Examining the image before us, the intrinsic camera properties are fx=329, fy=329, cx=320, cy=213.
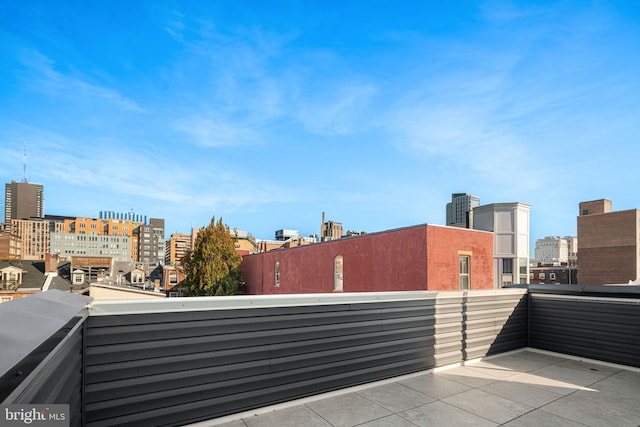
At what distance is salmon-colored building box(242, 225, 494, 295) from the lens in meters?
12.2

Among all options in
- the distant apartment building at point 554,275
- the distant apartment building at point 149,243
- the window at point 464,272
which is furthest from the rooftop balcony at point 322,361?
the distant apartment building at point 149,243

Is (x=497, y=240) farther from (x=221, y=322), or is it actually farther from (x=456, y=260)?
(x=221, y=322)

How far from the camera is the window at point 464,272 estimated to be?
13.0 metres

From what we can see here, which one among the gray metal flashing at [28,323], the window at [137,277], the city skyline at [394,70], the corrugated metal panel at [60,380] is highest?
the city skyline at [394,70]

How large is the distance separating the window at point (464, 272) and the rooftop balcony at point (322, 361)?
273 inches

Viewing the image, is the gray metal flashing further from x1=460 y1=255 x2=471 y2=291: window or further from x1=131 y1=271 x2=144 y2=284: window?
x1=131 y1=271 x2=144 y2=284: window

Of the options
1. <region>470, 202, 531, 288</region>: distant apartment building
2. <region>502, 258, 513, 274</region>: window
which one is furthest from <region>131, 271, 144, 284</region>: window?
<region>502, 258, 513, 274</region>: window

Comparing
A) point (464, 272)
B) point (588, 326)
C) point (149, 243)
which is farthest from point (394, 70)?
point (149, 243)

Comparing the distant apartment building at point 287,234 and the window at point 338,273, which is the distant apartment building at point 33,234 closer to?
the distant apartment building at point 287,234

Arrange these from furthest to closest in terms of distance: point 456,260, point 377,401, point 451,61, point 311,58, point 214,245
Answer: point 214,245
point 311,58
point 456,260
point 451,61
point 377,401

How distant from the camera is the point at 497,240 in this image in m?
20.9

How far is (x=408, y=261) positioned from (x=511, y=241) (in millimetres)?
11636

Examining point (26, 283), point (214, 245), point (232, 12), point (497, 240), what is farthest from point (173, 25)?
point (26, 283)

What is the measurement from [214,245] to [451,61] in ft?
68.9
